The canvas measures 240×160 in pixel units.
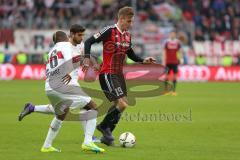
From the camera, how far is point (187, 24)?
38.3m

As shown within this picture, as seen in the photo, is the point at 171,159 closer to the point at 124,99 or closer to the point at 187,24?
the point at 124,99

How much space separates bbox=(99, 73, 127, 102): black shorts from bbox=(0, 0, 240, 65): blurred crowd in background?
2257cm

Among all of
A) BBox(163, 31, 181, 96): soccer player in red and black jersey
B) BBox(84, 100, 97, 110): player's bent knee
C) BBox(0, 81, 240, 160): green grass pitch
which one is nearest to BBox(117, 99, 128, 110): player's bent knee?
BBox(0, 81, 240, 160): green grass pitch

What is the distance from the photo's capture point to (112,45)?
13070mm

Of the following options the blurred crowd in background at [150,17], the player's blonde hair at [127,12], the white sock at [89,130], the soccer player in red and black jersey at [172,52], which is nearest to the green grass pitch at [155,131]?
the white sock at [89,130]

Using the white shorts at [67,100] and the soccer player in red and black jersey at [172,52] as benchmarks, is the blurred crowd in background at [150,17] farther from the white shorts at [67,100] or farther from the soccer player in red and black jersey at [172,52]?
the white shorts at [67,100]

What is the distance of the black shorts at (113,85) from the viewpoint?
13.0 m

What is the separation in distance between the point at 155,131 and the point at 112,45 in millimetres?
3060

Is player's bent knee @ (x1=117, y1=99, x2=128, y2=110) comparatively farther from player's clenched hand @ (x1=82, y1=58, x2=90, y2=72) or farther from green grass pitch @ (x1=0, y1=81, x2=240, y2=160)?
player's clenched hand @ (x1=82, y1=58, x2=90, y2=72)

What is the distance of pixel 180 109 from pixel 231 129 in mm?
4923

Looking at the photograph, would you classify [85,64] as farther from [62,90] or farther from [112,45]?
[112,45]

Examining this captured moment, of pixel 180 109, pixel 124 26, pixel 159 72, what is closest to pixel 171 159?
pixel 124 26

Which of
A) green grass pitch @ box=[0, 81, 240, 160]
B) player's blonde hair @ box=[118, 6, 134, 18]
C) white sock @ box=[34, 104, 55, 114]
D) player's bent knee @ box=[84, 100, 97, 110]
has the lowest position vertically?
green grass pitch @ box=[0, 81, 240, 160]

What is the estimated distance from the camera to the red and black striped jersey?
13.0m
